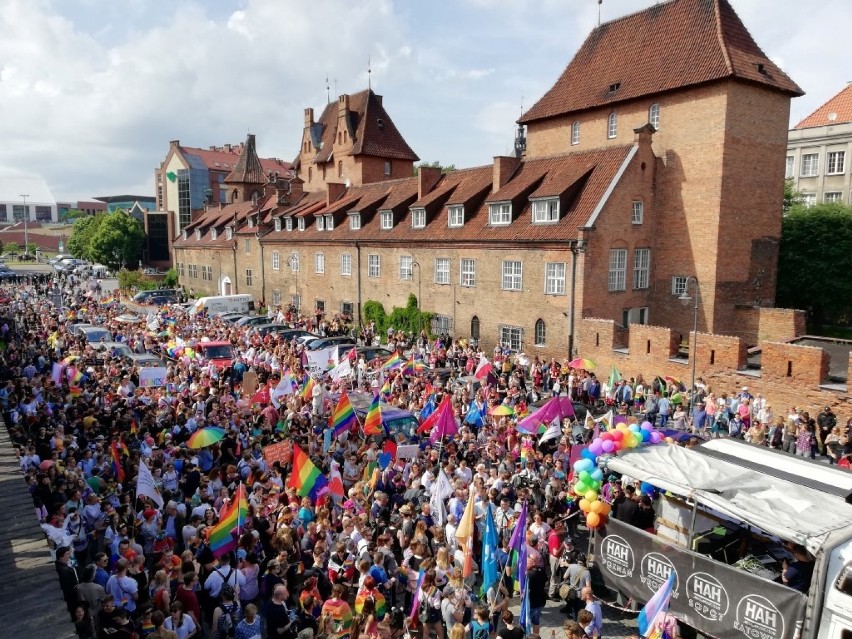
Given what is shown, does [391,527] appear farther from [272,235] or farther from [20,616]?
[272,235]

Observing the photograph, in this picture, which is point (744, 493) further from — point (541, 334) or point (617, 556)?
point (541, 334)

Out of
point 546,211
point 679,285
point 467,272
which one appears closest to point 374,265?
point 467,272

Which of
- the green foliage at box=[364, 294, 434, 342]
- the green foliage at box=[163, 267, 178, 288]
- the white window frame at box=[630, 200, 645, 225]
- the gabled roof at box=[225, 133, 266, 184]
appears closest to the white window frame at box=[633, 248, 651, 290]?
the white window frame at box=[630, 200, 645, 225]

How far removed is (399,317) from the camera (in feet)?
122

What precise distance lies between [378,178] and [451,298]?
20220 mm

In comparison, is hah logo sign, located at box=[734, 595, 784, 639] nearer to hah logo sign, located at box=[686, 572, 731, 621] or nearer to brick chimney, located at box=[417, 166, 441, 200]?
hah logo sign, located at box=[686, 572, 731, 621]

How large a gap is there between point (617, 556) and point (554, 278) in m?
18.8

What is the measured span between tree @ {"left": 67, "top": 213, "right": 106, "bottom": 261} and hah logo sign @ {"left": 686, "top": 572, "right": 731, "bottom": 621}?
89527 mm

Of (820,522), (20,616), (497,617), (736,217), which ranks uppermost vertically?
(736,217)

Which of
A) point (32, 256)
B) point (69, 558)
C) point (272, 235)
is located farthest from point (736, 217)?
point (32, 256)

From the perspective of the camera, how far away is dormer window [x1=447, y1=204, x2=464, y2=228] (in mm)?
34156

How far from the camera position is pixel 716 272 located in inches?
1173

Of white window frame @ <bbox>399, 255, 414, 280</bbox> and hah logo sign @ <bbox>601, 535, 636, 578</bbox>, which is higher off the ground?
white window frame @ <bbox>399, 255, 414, 280</bbox>

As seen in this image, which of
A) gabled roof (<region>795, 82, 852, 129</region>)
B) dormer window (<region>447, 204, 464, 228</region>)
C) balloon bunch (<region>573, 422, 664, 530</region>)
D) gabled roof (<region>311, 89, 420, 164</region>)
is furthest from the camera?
gabled roof (<region>795, 82, 852, 129</region>)
